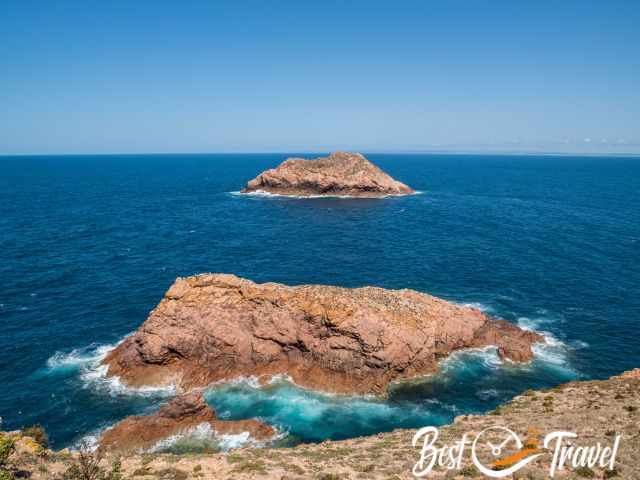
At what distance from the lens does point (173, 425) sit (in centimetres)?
3434

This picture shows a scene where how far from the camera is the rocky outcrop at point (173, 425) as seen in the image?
3297cm

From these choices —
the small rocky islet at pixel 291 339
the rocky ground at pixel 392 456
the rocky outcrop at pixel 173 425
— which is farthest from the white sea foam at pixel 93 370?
the rocky ground at pixel 392 456

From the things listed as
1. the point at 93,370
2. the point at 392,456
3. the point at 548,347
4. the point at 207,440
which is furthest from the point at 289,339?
the point at 548,347

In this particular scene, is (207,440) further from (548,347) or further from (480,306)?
(480,306)

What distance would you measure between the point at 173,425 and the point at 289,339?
14247mm

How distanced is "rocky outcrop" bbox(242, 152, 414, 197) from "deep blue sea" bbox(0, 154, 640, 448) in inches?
374

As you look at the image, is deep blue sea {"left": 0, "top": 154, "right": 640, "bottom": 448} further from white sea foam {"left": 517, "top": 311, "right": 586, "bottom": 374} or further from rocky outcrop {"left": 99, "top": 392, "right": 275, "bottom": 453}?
rocky outcrop {"left": 99, "top": 392, "right": 275, "bottom": 453}

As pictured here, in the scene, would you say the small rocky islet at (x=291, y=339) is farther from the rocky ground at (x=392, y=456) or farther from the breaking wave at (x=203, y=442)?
the rocky ground at (x=392, y=456)

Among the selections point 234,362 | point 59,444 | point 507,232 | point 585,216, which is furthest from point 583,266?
point 59,444

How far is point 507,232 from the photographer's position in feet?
333

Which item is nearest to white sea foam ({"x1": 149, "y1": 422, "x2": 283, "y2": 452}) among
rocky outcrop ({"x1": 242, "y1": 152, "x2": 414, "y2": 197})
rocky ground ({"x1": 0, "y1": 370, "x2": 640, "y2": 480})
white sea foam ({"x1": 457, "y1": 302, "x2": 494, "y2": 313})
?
rocky ground ({"x1": 0, "y1": 370, "x2": 640, "y2": 480})

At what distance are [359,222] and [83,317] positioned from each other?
74.6 meters

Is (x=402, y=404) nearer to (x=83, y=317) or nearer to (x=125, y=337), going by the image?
(x=125, y=337)

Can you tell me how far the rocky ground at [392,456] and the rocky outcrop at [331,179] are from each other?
127976 mm
